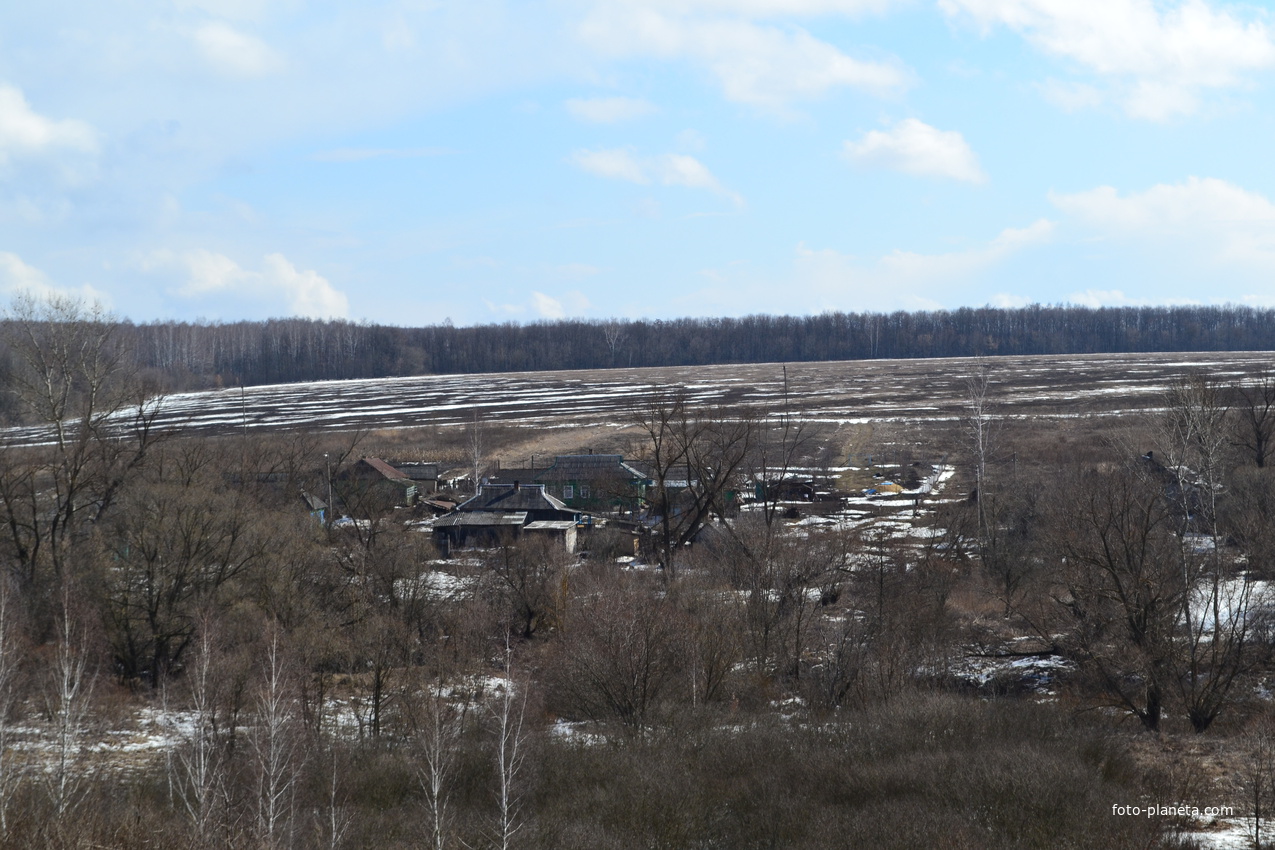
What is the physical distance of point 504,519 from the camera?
4856 cm

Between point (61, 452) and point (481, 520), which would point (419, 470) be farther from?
point (61, 452)

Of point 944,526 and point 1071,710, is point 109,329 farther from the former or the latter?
point 1071,710

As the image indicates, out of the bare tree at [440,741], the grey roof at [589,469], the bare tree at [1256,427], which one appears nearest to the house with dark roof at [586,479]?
the grey roof at [589,469]

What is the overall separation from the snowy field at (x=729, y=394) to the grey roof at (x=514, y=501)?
2239 centimetres

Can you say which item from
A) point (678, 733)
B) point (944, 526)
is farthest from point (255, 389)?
point (678, 733)

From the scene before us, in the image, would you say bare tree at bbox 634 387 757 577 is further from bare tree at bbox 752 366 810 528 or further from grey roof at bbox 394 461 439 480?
grey roof at bbox 394 461 439 480

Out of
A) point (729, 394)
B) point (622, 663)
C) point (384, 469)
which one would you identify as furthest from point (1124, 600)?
point (729, 394)

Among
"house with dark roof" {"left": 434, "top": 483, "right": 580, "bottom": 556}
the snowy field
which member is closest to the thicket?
"house with dark roof" {"left": 434, "top": 483, "right": 580, "bottom": 556}

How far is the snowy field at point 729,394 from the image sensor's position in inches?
3625

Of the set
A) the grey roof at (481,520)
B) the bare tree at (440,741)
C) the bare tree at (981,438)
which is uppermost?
the bare tree at (981,438)

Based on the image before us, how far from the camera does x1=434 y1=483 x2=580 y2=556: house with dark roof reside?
156 feet

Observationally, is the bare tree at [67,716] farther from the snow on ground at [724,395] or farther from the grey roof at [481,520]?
the snow on ground at [724,395]

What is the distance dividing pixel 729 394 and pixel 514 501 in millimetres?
60950

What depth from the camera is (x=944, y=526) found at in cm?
4478
